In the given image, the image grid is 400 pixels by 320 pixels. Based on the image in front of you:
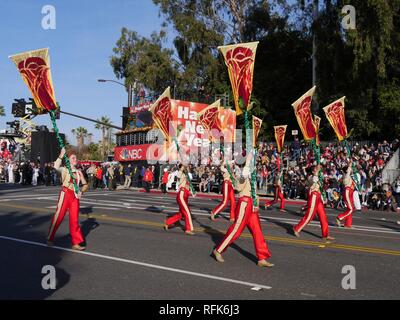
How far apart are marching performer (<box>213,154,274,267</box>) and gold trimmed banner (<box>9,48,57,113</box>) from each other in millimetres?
4122

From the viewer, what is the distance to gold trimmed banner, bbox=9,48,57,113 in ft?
29.7

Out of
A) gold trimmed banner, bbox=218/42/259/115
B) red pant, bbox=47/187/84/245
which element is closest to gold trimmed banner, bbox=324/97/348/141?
gold trimmed banner, bbox=218/42/259/115

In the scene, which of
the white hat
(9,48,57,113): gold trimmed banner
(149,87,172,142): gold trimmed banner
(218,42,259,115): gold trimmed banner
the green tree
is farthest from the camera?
the green tree

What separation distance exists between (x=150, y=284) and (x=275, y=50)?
36645 millimetres

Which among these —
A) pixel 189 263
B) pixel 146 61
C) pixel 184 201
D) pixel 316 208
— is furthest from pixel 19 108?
pixel 189 263

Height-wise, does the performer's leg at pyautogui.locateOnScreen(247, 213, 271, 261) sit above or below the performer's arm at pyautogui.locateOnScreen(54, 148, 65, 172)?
below

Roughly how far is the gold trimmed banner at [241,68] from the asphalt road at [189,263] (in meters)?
2.79

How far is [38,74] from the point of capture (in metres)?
9.16

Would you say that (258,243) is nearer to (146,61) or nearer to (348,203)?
(348,203)

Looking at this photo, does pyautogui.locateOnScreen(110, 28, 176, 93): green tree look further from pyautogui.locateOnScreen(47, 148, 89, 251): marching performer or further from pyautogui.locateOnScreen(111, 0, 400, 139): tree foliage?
pyautogui.locateOnScreen(47, 148, 89, 251): marching performer

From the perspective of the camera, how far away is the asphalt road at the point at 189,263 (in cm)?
608

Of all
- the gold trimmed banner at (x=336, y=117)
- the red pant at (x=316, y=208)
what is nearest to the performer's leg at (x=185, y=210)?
the red pant at (x=316, y=208)

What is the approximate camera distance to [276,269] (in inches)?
293

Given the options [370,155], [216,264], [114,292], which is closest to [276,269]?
[216,264]
